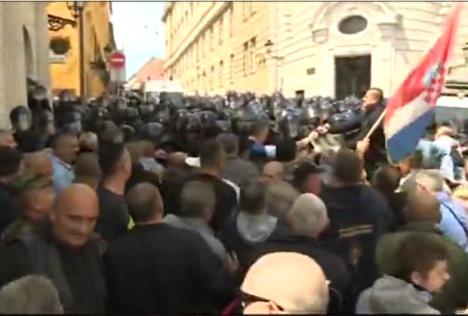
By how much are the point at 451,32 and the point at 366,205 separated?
273 cm

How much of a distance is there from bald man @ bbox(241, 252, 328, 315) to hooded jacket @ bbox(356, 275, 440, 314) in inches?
23.2

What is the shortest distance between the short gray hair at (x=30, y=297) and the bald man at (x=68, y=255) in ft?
3.49

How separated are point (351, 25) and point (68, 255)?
4816 cm

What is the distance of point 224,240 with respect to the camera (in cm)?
642

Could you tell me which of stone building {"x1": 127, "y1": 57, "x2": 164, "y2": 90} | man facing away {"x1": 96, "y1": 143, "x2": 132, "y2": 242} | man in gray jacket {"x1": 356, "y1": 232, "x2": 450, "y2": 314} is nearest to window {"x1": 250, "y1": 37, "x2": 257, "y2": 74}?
man facing away {"x1": 96, "y1": 143, "x2": 132, "y2": 242}

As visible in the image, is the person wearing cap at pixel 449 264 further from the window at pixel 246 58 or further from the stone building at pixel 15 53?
the window at pixel 246 58

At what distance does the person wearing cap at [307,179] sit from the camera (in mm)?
7480

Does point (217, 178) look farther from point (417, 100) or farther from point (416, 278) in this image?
point (416, 278)

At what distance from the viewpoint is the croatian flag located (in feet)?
27.7

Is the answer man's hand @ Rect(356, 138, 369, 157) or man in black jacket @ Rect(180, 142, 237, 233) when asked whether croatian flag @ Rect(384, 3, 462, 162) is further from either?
man in black jacket @ Rect(180, 142, 237, 233)

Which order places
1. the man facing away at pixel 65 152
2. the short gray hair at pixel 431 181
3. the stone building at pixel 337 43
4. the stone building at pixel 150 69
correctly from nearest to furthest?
→ 1. the short gray hair at pixel 431 181
2. the man facing away at pixel 65 152
3. the stone building at pixel 337 43
4. the stone building at pixel 150 69

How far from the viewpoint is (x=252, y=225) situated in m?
6.39

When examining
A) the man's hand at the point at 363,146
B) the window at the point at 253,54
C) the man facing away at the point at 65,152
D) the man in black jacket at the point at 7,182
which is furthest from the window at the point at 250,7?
the man in black jacket at the point at 7,182

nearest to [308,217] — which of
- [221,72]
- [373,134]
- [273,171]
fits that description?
[273,171]
